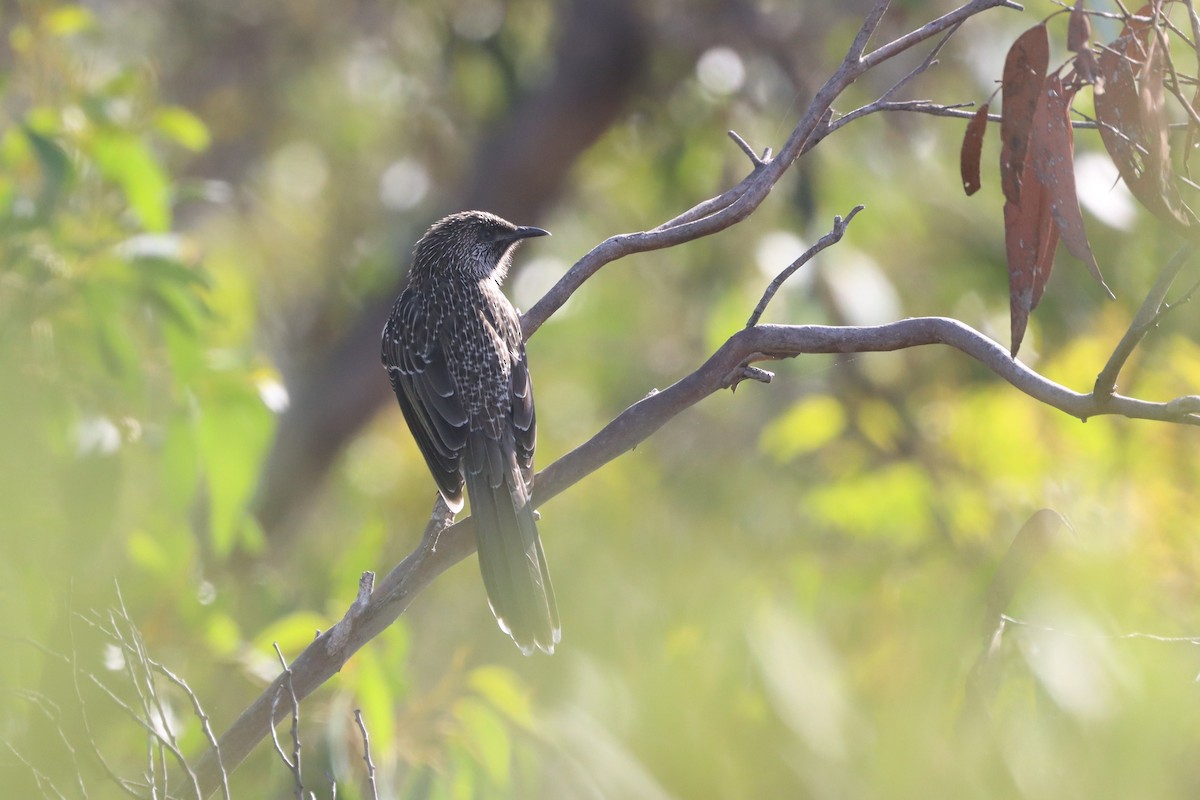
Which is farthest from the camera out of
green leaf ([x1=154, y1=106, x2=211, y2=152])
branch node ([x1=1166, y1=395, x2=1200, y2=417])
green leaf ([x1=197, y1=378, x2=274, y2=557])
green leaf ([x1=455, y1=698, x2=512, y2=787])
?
green leaf ([x1=154, y1=106, x2=211, y2=152])

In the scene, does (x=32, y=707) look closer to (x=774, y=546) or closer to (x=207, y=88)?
Result: (x=774, y=546)

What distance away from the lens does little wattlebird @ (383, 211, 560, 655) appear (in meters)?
4.04

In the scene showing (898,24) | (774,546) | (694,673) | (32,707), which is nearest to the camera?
(32,707)

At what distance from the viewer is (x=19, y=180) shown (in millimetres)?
6539

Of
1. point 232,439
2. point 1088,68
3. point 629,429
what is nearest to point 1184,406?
point 1088,68

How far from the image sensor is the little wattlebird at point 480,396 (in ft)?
13.3

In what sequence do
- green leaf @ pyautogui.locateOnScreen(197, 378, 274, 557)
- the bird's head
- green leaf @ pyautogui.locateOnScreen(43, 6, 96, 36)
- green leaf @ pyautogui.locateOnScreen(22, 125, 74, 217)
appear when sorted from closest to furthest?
green leaf @ pyautogui.locateOnScreen(22, 125, 74, 217), green leaf @ pyautogui.locateOnScreen(197, 378, 274, 557), the bird's head, green leaf @ pyautogui.locateOnScreen(43, 6, 96, 36)

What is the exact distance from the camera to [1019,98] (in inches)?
105

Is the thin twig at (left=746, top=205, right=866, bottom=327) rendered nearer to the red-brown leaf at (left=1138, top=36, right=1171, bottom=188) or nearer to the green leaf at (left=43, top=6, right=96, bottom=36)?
the red-brown leaf at (left=1138, top=36, right=1171, bottom=188)

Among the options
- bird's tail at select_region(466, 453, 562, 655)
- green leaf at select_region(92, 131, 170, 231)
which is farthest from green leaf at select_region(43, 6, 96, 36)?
bird's tail at select_region(466, 453, 562, 655)

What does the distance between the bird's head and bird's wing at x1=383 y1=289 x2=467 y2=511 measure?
27 cm

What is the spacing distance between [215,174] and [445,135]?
7.28 feet

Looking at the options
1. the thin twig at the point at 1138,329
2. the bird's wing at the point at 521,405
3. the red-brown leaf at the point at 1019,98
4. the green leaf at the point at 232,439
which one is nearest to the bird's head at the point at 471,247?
the bird's wing at the point at 521,405

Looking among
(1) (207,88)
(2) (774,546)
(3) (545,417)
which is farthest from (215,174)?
(2) (774,546)
